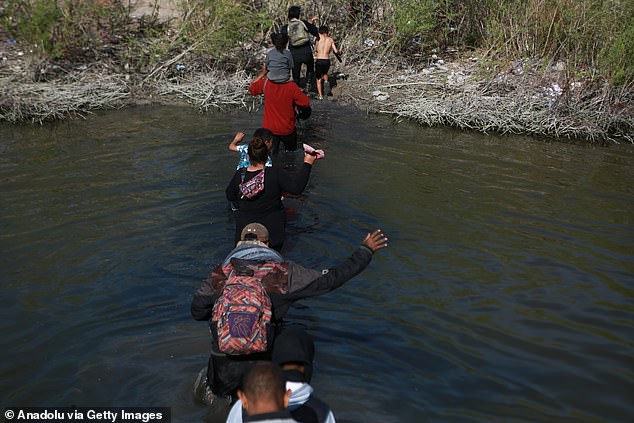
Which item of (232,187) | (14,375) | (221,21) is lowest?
(14,375)

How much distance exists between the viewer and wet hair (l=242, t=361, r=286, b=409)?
2863mm

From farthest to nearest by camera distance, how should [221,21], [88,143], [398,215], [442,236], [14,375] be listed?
[221,21] → [88,143] → [398,215] → [442,236] → [14,375]

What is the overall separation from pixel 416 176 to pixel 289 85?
2.51m

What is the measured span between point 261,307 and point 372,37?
13.3m

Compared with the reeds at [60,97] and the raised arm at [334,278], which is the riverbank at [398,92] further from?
the raised arm at [334,278]

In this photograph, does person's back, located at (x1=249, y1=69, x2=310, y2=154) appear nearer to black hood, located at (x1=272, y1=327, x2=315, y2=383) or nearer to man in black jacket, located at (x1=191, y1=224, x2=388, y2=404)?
man in black jacket, located at (x1=191, y1=224, x2=388, y2=404)

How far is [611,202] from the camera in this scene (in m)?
9.25

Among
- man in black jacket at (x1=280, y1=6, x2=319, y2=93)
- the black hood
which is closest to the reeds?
man in black jacket at (x1=280, y1=6, x2=319, y2=93)

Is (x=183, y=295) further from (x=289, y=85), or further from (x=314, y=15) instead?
(x=314, y=15)

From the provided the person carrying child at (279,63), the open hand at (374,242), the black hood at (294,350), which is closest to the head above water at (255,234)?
the open hand at (374,242)

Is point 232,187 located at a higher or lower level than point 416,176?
higher

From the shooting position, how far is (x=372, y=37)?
642 inches

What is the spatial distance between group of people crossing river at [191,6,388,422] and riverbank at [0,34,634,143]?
748cm

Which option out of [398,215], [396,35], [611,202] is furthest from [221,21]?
[611,202]
